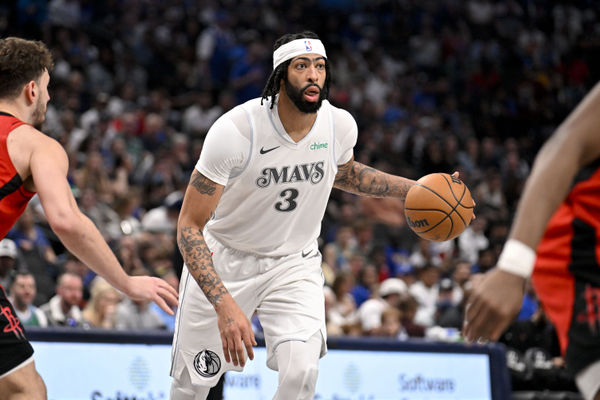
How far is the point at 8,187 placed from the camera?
143 inches

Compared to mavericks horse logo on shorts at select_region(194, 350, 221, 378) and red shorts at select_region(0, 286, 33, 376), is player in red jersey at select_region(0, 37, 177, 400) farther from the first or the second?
mavericks horse logo on shorts at select_region(194, 350, 221, 378)

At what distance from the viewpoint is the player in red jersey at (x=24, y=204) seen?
3.54m

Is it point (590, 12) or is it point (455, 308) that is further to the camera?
point (590, 12)

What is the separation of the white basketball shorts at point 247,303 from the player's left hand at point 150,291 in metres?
0.68

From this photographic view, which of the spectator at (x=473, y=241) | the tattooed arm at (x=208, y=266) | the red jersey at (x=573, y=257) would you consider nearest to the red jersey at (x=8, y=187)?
the tattooed arm at (x=208, y=266)

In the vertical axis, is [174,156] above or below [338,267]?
above

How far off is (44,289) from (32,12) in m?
6.98

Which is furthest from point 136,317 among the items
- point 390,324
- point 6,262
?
point 390,324

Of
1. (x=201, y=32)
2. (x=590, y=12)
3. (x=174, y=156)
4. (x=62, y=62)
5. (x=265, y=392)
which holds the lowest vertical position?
(x=265, y=392)

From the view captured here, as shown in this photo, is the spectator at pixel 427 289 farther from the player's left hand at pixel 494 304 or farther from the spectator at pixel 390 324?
the player's left hand at pixel 494 304

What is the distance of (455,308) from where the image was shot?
408 inches

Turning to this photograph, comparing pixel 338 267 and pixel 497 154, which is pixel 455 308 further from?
pixel 497 154

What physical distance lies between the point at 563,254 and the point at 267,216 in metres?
2.13

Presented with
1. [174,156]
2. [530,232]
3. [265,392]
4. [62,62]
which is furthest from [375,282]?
[530,232]
